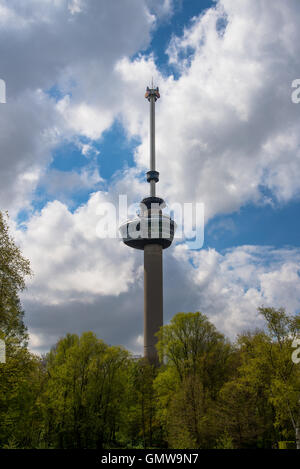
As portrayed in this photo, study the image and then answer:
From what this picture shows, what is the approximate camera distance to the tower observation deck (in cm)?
11338

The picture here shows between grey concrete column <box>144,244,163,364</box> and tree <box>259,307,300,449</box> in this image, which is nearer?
tree <box>259,307,300,449</box>

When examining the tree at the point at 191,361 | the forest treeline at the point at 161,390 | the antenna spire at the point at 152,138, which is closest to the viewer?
the forest treeline at the point at 161,390

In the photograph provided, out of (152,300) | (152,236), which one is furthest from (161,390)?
(152,236)

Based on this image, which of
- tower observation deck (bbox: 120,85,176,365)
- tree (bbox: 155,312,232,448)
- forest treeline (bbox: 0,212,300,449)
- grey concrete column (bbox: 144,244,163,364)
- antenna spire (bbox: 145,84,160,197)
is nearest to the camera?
forest treeline (bbox: 0,212,300,449)

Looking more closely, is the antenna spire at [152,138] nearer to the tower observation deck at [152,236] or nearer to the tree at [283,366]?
the tower observation deck at [152,236]

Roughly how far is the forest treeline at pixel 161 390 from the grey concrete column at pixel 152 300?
44.0m

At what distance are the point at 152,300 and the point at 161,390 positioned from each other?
6128 centimetres

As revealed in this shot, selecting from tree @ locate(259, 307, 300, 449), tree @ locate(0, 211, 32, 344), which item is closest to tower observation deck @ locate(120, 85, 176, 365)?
tree @ locate(259, 307, 300, 449)

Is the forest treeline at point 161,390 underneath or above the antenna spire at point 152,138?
underneath

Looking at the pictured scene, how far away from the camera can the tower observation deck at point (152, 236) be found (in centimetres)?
11338

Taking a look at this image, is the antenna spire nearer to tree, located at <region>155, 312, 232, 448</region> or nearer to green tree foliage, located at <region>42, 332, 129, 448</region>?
tree, located at <region>155, 312, 232, 448</region>

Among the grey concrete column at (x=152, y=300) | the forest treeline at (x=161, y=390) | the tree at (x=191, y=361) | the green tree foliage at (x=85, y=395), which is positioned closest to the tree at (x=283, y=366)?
the forest treeline at (x=161, y=390)

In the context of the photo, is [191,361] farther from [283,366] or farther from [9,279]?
[9,279]
